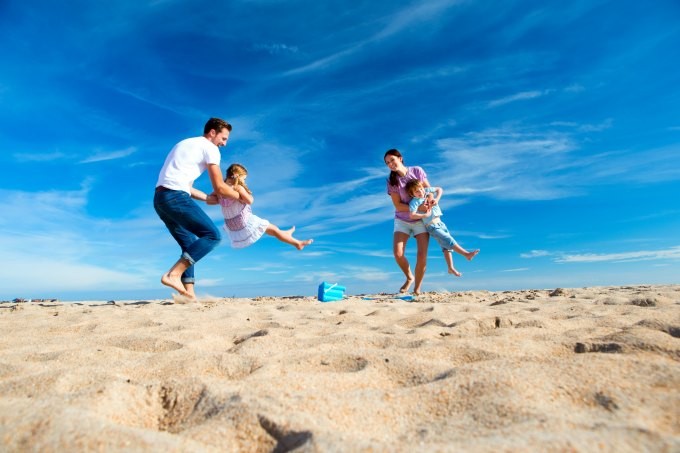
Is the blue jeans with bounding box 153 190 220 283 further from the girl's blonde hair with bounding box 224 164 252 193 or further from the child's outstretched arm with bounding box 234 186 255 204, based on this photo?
the girl's blonde hair with bounding box 224 164 252 193

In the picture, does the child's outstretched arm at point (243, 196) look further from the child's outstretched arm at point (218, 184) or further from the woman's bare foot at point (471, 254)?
the woman's bare foot at point (471, 254)

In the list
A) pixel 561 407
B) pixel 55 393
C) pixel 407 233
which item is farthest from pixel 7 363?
pixel 407 233

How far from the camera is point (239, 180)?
18.8ft

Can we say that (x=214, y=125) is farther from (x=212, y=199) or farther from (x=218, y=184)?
(x=212, y=199)

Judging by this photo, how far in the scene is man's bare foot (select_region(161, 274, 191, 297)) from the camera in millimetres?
4762

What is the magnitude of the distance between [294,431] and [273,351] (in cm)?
106

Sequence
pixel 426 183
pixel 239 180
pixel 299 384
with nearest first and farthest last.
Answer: pixel 299 384, pixel 239 180, pixel 426 183

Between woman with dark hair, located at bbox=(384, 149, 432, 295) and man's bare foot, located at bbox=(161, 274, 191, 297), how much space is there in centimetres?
339

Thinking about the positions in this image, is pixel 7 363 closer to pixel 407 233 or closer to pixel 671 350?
pixel 671 350

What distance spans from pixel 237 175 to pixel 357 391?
4.66 metres

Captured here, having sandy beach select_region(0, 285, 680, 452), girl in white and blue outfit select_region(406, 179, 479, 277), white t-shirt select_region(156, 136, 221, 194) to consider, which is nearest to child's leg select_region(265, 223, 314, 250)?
white t-shirt select_region(156, 136, 221, 194)

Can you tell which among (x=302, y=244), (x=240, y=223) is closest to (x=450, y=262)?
(x=302, y=244)

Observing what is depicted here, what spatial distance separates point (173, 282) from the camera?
482 centimetres

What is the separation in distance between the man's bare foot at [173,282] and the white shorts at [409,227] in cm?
341
